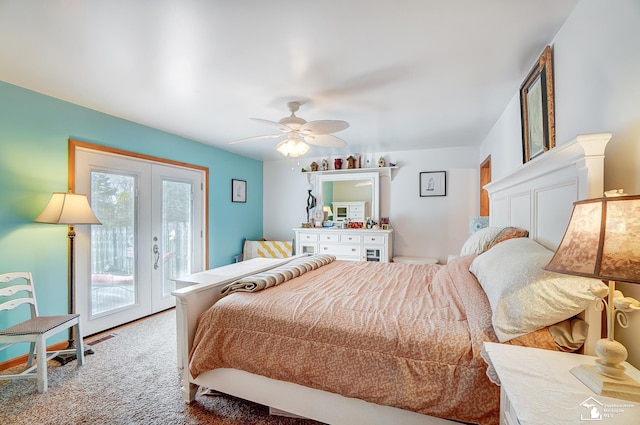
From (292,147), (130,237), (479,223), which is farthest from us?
(479,223)

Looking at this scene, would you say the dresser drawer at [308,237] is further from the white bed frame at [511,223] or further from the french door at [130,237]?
the white bed frame at [511,223]

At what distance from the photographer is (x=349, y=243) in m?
4.62

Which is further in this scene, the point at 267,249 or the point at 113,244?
the point at 267,249

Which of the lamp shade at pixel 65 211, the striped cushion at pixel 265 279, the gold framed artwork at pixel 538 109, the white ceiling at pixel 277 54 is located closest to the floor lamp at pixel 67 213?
the lamp shade at pixel 65 211

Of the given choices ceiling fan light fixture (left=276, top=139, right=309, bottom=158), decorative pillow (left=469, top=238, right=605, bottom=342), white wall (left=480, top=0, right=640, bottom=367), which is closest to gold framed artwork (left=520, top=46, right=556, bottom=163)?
white wall (left=480, top=0, right=640, bottom=367)

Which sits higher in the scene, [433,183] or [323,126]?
[323,126]

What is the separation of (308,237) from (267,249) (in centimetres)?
77

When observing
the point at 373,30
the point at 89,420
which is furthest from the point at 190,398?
the point at 373,30

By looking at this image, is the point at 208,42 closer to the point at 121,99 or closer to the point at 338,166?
the point at 121,99

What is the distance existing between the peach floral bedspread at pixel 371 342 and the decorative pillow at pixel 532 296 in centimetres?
13

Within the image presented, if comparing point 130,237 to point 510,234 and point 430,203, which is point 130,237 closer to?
point 510,234

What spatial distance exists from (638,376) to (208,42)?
2438 mm

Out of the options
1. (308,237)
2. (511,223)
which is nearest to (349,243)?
(308,237)

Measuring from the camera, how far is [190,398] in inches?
71.1
